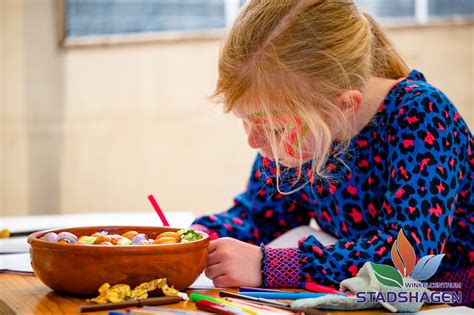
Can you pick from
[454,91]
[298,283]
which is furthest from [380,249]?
[454,91]

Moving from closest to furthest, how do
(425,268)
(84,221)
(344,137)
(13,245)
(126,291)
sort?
(126,291) → (425,268) → (344,137) → (13,245) → (84,221)

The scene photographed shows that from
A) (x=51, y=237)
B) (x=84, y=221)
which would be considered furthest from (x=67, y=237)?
(x=84, y=221)

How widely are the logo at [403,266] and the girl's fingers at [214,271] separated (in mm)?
215

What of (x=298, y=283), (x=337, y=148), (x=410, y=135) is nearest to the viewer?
(x=298, y=283)

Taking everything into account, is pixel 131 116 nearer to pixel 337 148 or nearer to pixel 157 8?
pixel 157 8

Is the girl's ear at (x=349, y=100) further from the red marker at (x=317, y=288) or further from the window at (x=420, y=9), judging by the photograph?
the window at (x=420, y=9)

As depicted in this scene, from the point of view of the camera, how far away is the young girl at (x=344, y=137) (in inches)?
39.9

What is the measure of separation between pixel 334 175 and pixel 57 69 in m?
1.94

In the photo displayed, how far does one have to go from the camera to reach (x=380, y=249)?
101 cm

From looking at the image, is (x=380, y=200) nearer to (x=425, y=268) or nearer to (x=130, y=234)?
(x=425, y=268)

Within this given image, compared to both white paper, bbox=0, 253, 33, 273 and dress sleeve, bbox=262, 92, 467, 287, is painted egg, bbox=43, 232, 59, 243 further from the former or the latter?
dress sleeve, bbox=262, 92, 467, 287

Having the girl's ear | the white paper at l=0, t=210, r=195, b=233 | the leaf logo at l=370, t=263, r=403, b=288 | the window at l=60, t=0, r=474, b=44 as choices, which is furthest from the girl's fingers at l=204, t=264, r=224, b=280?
the window at l=60, t=0, r=474, b=44

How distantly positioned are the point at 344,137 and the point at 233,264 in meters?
0.35

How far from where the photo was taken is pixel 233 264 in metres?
0.97
